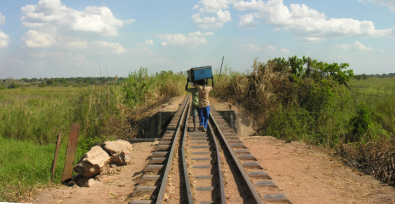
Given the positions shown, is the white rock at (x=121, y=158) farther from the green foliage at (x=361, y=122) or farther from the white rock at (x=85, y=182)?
the green foliage at (x=361, y=122)

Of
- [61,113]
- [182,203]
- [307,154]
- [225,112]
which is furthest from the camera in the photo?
[225,112]

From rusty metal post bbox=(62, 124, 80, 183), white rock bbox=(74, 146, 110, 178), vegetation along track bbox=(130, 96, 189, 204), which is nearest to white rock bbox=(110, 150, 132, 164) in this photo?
white rock bbox=(74, 146, 110, 178)

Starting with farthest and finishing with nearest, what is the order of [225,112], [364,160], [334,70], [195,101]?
[334,70] < [225,112] < [195,101] < [364,160]

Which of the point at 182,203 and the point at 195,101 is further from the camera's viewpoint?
the point at 195,101

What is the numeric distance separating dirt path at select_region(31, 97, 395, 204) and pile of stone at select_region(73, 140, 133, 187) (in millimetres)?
276

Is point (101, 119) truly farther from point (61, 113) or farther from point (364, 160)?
point (364, 160)

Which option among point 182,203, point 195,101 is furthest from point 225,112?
point 182,203

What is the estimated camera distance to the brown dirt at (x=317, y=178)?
14.1 ft

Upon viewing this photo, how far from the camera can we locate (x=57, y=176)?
240 inches

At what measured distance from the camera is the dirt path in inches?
170

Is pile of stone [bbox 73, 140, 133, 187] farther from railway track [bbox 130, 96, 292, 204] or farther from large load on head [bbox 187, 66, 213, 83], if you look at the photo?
large load on head [bbox 187, 66, 213, 83]

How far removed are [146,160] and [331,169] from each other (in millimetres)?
4346

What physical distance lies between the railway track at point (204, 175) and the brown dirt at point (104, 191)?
0.35 meters

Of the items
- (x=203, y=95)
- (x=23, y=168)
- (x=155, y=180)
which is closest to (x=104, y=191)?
(x=155, y=180)
